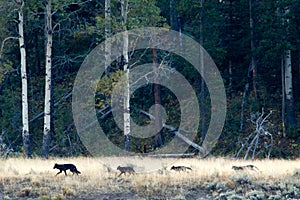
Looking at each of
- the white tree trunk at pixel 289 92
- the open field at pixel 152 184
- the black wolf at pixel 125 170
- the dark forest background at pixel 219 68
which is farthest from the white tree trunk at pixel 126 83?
the white tree trunk at pixel 289 92

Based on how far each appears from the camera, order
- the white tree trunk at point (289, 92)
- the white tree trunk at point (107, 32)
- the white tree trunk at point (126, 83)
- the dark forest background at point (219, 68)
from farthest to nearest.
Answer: the white tree trunk at point (289, 92)
the dark forest background at point (219, 68)
the white tree trunk at point (107, 32)
the white tree trunk at point (126, 83)

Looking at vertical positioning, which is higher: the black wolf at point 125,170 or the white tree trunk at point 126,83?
the white tree trunk at point 126,83

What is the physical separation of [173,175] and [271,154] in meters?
12.4

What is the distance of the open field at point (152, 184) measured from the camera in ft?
44.6

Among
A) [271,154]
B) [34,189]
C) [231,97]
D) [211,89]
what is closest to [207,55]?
[211,89]

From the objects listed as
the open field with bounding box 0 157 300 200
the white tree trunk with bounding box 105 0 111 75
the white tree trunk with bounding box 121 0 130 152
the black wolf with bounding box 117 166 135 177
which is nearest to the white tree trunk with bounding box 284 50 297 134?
the white tree trunk with bounding box 105 0 111 75

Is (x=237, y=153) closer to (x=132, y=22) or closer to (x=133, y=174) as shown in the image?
(x=132, y=22)

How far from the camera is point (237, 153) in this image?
1034 inches

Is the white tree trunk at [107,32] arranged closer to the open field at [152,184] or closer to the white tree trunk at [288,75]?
the open field at [152,184]

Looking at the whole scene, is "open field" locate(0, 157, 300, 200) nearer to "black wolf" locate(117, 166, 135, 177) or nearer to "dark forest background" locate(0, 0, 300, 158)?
"black wolf" locate(117, 166, 135, 177)

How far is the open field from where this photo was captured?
13594 mm

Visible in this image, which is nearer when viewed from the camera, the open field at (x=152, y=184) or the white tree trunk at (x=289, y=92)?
the open field at (x=152, y=184)

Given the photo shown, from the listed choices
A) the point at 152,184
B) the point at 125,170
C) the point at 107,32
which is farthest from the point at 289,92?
the point at 152,184

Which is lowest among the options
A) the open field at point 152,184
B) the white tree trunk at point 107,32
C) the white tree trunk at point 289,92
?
the open field at point 152,184
